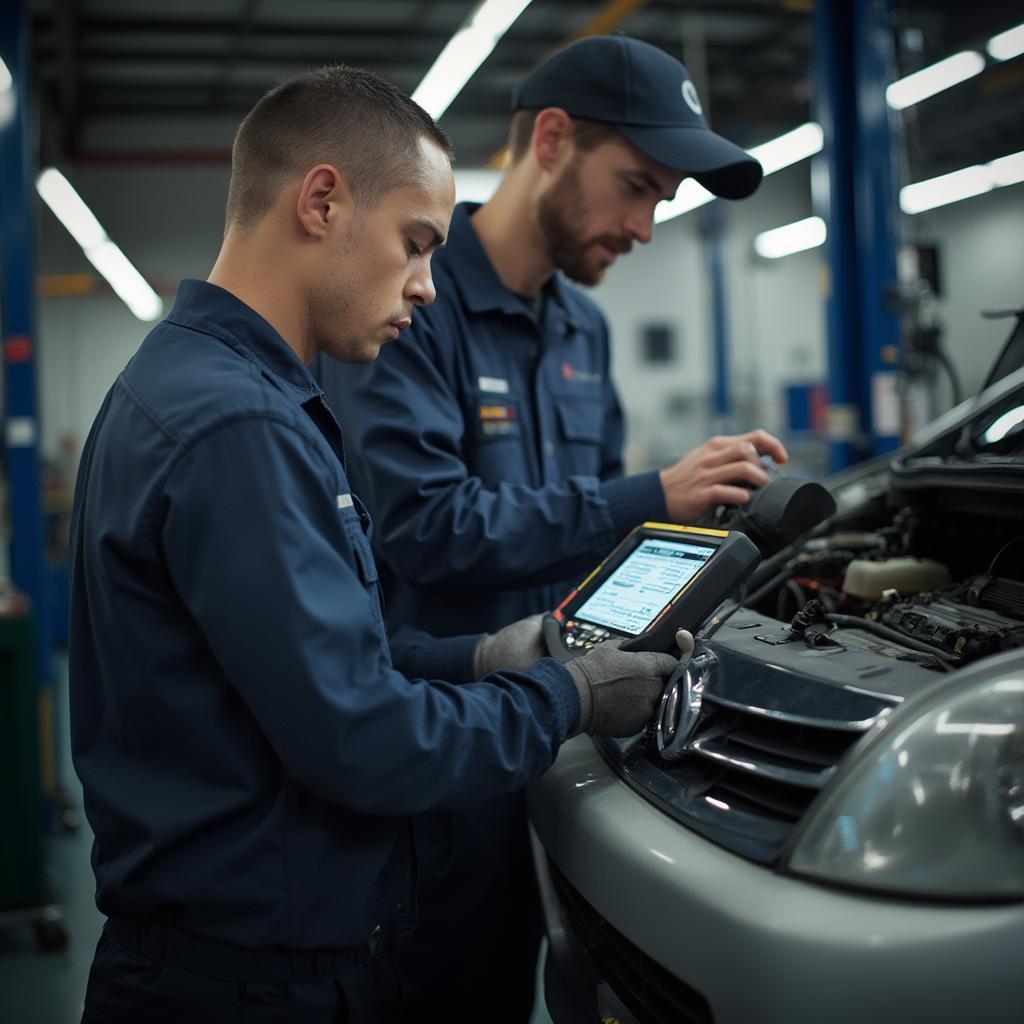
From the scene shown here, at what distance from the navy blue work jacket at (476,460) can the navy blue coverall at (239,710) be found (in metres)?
0.48

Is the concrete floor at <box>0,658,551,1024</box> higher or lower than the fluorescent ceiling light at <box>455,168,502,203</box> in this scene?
lower

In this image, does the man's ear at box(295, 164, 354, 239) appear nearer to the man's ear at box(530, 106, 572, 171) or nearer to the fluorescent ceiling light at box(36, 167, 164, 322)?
the man's ear at box(530, 106, 572, 171)

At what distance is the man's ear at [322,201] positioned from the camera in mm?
1039

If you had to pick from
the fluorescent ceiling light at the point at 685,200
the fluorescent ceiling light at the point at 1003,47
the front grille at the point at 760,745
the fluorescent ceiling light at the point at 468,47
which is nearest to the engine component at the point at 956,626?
the front grille at the point at 760,745

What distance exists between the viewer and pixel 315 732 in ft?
2.89

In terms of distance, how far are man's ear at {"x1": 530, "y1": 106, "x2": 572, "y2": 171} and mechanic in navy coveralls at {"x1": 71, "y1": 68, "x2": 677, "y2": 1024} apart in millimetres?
618

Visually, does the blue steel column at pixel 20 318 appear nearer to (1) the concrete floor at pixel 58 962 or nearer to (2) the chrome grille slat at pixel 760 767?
(1) the concrete floor at pixel 58 962

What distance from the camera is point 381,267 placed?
1.08 m

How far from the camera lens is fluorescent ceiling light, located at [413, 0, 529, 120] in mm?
4969

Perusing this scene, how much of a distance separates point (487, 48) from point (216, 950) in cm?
528

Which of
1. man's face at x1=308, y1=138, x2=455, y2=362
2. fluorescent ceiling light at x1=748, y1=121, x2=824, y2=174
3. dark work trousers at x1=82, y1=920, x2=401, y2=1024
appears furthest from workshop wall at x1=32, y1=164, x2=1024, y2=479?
dark work trousers at x1=82, y1=920, x2=401, y2=1024

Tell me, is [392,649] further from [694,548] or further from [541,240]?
[541,240]

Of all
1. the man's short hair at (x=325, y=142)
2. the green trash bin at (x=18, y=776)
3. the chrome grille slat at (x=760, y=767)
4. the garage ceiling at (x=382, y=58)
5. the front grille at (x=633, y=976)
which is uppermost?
the garage ceiling at (x=382, y=58)

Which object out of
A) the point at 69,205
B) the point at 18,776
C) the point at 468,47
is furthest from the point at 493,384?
the point at 69,205
